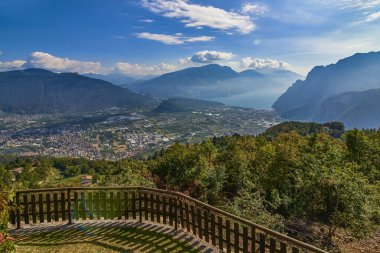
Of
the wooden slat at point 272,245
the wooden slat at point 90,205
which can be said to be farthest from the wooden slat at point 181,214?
the wooden slat at point 272,245

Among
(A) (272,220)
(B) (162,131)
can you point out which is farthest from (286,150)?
(B) (162,131)

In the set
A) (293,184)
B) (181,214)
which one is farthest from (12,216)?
(293,184)

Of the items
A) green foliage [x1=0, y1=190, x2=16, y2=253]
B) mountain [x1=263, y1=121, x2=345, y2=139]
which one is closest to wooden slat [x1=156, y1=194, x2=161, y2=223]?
green foliage [x1=0, y1=190, x2=16, y2=253]

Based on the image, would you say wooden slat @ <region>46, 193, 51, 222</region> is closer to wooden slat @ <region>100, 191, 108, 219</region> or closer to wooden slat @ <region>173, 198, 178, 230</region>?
wooden slat @ <region>100, 191, 108, 219</region>

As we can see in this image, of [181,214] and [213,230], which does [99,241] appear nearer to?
[181,214]

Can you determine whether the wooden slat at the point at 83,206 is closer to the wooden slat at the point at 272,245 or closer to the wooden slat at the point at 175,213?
the wooden slat at the point at 175,213
